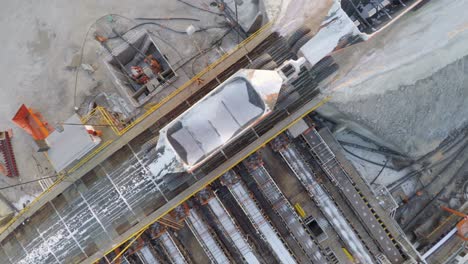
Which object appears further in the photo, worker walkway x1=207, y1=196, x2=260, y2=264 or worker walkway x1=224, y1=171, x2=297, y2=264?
worker walkway x1=207, y1=196, x2=260, y2=264

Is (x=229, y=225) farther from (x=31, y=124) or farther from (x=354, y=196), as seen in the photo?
(x=31, y=124)

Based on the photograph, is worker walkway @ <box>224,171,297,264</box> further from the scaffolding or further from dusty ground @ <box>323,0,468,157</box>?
dusty ground @ <box>323,0,468,157</box>

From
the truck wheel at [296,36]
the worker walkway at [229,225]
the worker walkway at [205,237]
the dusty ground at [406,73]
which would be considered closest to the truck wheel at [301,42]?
the truck wheel at [296,36]

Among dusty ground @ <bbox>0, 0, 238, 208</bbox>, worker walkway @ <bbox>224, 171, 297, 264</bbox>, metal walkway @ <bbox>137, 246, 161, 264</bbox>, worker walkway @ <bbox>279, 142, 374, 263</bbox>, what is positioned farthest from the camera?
dusty ground @ <bbox>0, 0, 238, 208</bbox>

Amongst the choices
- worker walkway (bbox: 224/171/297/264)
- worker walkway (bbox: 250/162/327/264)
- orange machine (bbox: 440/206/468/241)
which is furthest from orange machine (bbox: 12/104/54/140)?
orange machine (bbox: 440/206/468/241)

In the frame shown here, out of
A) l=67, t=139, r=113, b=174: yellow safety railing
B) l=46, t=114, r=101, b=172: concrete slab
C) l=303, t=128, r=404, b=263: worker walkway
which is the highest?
l=46, t=114, r=101, b=172: concrete slab

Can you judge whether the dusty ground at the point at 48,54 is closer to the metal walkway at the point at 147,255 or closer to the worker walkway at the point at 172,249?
the metal walkway at the point at 147,255
